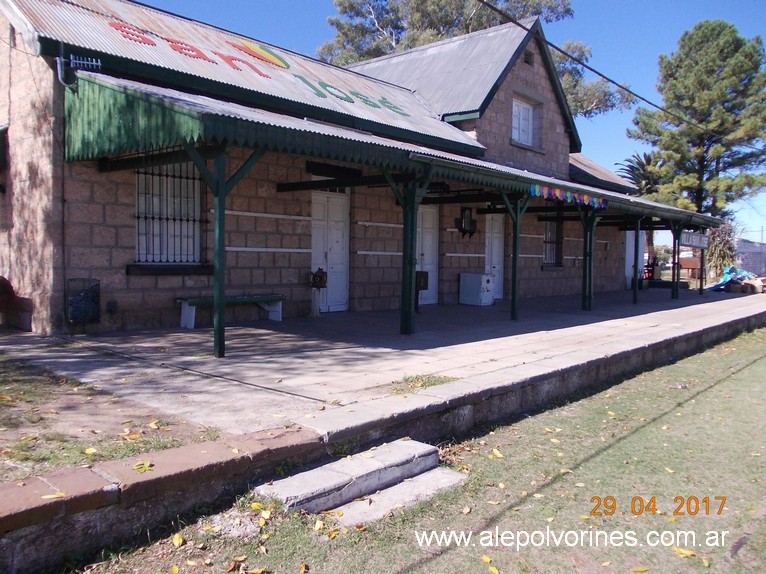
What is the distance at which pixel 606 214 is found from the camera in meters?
17.4

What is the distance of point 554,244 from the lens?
1836 cm

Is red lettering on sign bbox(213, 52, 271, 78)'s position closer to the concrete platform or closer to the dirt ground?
the concrete platform

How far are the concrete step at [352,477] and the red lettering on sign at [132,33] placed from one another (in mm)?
7343

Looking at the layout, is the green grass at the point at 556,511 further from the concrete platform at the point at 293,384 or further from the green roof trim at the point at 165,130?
the green roof trim at the point at 165,130

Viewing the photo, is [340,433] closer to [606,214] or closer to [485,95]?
[485,95]

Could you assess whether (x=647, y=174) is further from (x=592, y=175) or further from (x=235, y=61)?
(x=235, y=61)

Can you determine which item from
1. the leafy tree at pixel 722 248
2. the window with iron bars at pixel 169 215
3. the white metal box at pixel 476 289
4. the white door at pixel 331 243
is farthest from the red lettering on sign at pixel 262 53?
the leafy tree at pixel 722 248

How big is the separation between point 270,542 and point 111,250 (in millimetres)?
6076

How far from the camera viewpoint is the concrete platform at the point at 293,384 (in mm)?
3070

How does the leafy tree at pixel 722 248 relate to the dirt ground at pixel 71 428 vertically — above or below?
above

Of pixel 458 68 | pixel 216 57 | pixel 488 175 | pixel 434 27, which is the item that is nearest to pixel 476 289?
pixel 488 175

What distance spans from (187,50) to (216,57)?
0.57m

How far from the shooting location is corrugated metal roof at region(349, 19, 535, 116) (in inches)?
571

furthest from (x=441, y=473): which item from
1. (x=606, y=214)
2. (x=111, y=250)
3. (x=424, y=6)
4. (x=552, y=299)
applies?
(x=424, y=6)
